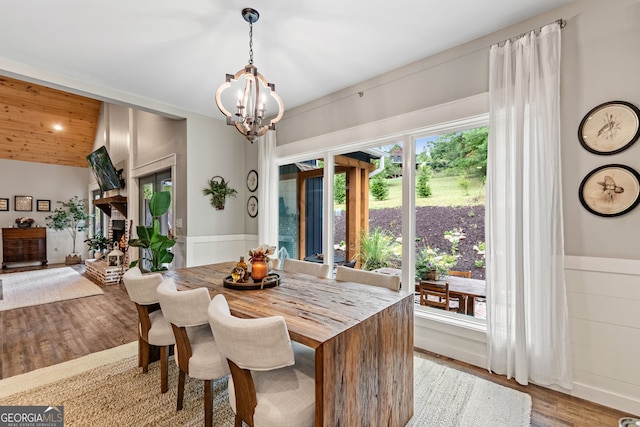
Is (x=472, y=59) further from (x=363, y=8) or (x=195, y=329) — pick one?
(x=195, y=329)

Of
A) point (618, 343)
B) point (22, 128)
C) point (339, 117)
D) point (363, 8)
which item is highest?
point (22, 128)

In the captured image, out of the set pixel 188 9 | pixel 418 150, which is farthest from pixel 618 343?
pixel 188 9

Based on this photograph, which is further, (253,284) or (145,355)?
(145,355)

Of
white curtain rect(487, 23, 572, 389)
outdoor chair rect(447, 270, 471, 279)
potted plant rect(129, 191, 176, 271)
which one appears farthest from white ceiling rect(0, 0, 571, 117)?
outdoor chair rect(447, 270, 471, 279)

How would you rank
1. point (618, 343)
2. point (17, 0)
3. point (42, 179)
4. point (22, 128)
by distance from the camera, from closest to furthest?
point (618, 343), point (17, 0), point (22, 128), point (42, 179)

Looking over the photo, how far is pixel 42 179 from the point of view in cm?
781

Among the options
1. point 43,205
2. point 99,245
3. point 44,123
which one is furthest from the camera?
point 43,205

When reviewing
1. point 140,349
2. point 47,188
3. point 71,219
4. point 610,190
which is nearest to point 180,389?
point 140,349

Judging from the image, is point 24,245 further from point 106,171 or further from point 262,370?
point 262,370

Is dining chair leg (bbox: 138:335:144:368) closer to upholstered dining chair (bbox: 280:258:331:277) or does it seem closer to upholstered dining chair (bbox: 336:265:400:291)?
upholstered dining chair (bbox: 280:258:331:277)

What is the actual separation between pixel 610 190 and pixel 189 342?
9.59 ft

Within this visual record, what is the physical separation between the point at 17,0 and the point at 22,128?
23.0 ft

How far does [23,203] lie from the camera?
24.7ft

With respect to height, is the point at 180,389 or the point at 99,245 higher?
the point at 99,245
